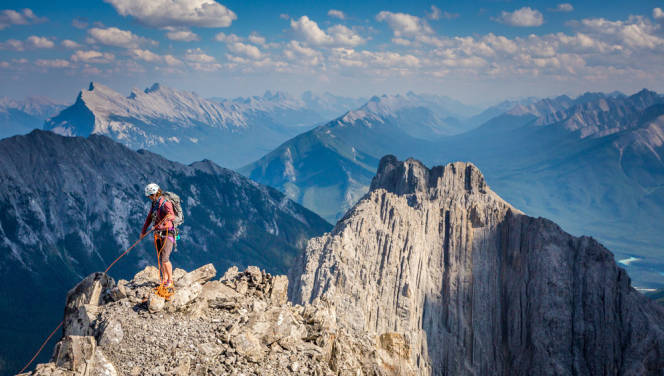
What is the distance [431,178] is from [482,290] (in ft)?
89.8

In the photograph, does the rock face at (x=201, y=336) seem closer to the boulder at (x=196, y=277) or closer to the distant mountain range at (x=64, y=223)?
the boulder at (x=196, y=277)

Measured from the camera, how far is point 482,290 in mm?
66188

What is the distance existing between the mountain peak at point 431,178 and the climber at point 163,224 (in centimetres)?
6551

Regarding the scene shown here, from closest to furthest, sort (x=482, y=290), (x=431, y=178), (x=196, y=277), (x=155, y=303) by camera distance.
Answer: (x=155, y=303), (x=196, y=277), (x=482, y=290), (x=431, y=178)

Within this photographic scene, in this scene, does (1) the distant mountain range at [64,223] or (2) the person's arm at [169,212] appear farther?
(1) the distant mountain range at [64,223]

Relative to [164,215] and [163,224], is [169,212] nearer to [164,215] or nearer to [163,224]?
[164,215]

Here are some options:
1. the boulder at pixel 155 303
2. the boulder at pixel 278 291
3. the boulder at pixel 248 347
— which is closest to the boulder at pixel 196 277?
the boulder at pixel 155 303

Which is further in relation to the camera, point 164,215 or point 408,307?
point 408,307

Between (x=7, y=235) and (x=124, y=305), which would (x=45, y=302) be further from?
(x=124, y=305)

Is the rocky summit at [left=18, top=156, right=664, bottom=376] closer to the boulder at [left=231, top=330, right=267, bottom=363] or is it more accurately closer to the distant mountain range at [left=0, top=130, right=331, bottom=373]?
the boulder at [left=231, top=330, right=267, bottom=363]

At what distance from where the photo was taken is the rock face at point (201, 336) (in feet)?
56.5

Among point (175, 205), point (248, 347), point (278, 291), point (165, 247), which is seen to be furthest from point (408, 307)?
point (175, 205)

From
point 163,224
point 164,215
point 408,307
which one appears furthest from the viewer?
point 408,307

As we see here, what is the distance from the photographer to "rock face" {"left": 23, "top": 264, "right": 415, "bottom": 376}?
17.2 metres
